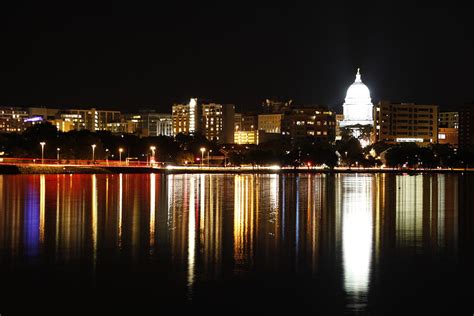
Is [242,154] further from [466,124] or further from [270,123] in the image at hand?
[466,124]

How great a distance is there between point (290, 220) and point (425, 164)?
99.8 metres

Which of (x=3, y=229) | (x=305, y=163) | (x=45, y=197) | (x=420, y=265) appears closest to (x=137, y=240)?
(x=3, y=229)

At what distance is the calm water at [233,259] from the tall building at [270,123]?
148541mm

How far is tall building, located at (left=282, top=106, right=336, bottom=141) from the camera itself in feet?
594

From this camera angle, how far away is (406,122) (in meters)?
172

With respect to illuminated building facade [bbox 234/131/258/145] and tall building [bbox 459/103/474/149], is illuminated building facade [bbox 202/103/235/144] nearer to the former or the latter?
illuminated building facade [bbox 234/131/258/145]

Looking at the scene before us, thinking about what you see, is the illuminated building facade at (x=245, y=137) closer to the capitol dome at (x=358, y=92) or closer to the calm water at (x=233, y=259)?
the capitol dome at (x=358, y=92)

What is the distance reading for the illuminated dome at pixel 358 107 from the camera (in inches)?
6791

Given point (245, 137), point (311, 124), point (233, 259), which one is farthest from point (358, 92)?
point (233, 259)

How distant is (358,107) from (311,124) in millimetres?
12011

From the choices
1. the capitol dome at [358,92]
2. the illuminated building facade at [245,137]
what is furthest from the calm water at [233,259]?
the illuminated building facade at [245,137]

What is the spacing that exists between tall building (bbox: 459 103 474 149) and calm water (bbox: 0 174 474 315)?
158 meters

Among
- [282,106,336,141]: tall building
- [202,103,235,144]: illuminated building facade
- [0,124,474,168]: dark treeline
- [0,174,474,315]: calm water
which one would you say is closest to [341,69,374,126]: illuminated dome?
[282,106,336,141]: tall building

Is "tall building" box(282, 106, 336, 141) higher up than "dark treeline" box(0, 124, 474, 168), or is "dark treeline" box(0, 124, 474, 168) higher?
"tall building" box(282, 106, 336, 141)
